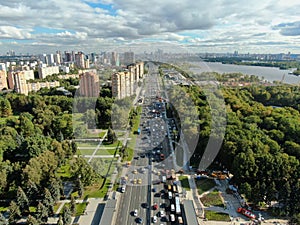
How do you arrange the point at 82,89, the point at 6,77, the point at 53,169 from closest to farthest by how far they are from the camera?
the point at 53,169
the point at 82,89
the point at 6,77

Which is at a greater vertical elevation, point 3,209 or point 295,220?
point 295,220

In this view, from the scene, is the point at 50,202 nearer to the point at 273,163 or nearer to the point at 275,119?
the point at 273,163

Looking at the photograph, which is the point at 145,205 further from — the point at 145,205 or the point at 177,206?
the point at 177,206

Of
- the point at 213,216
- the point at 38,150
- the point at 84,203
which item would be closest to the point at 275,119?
the point at 213,216

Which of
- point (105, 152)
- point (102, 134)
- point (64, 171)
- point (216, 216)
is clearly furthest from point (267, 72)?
point (64, 171)

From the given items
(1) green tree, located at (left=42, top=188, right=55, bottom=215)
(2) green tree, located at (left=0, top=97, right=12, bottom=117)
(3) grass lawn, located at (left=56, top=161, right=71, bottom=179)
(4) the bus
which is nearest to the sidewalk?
(1) green tree, located at (left=42, top=188, right=55, bottom=215)

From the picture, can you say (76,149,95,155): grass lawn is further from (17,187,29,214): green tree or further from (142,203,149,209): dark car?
(142,203,149,209): dark car

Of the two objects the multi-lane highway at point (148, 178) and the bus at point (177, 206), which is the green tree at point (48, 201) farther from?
the bus at point (177, 206)
